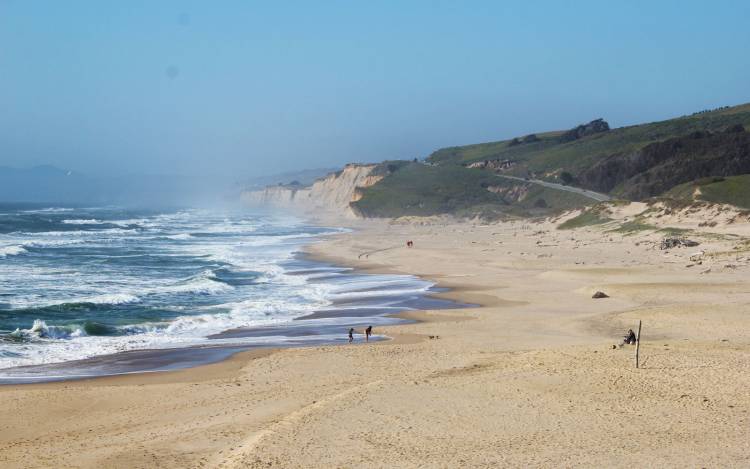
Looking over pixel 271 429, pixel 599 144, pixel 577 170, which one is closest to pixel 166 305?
pixel 271 429

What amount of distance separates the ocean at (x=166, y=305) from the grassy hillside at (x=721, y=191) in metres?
26.7

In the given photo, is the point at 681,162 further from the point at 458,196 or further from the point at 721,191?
the point at 458,196

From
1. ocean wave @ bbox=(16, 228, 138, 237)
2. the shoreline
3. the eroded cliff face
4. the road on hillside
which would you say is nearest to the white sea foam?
the shoreline

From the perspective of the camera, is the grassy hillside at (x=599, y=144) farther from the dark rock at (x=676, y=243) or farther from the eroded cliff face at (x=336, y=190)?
the dark rock at (x=676, y=243)

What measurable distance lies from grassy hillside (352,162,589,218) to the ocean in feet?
129

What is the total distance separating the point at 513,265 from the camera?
44000 millimetres

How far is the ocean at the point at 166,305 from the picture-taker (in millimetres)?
22859

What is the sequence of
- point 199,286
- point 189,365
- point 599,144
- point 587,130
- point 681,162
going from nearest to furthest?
point 189,365, point 199,286, point 681,162, point 599,144, point 587,130

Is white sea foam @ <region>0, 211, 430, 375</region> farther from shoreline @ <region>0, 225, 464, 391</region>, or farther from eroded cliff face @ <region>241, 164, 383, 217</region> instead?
eroded cliff face @ <region>241, 164, 383, 217</region>

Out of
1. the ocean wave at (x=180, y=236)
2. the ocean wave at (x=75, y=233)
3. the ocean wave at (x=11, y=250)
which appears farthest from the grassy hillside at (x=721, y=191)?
the ocean wave at (x=75, y=233)

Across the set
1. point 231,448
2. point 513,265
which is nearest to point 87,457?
point 231,448

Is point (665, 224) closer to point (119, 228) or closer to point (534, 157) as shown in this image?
point (119, 228)

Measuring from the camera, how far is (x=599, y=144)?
397 ft

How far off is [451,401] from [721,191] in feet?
160
